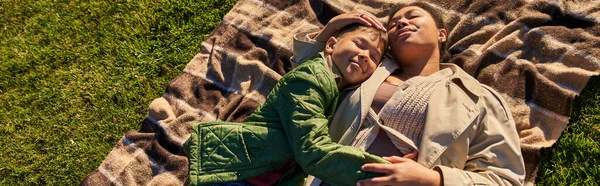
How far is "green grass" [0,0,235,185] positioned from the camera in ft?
14.8

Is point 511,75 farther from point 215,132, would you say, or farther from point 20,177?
point 20,177

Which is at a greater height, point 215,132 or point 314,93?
point 314,93

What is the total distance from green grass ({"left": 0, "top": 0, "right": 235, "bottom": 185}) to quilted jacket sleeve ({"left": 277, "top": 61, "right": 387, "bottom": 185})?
1.98 metres

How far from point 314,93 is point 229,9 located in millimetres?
2238

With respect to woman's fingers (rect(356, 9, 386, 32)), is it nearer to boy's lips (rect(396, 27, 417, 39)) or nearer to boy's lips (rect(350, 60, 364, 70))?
boy's lips (rect(396, 27, 417, 39))

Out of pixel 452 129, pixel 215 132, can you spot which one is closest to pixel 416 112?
pixel 452 129

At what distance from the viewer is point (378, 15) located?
463 centimetres

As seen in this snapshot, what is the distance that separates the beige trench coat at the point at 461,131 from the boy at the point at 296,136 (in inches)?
5.9

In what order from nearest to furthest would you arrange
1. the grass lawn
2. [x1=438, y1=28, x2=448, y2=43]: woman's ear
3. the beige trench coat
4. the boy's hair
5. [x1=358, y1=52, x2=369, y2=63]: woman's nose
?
1. the beige trench coat
2. [x1=358, y1=52, x2=369, y2=63]: woman's nose
3. the boy's hair
4. [x1=438, y1=28, x2=448, y2=43]: woman's ear
5. the grass lawn

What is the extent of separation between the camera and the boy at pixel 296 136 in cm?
307

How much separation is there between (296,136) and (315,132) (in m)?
0.12

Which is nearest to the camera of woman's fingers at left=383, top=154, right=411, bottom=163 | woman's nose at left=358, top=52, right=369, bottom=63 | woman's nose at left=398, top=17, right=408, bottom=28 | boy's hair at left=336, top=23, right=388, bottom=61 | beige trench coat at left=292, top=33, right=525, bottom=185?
woman's fingers at left=383, top=154, right=411, bottom=163

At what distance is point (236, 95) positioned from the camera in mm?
4387

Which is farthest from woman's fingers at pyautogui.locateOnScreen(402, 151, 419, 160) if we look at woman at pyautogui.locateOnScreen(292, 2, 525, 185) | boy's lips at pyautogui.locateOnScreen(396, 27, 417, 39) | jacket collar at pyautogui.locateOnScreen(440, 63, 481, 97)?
boy's lips at pyautogui.locateOnScreen(396, 27, 417, 39)
